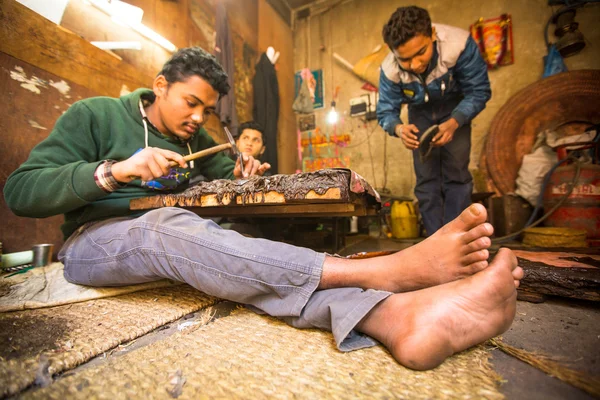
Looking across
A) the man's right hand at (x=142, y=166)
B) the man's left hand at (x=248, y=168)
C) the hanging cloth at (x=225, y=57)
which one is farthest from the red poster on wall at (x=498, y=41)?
the man's right hand at (x=142, y=166)

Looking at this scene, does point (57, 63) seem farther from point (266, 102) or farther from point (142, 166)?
point (266, 102)

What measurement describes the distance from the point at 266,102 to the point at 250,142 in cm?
176

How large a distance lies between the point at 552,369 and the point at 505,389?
177 millimetres

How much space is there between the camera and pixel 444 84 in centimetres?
202

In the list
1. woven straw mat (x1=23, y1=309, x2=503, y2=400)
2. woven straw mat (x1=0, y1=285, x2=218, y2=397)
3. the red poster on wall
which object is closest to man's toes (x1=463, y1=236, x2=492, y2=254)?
woven straw mat (x1=23, y1=309, x2=503, y2=400)

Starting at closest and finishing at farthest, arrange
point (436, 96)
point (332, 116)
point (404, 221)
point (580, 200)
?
1. point (436, 96)
2. point (580, 200)
3. point (404, 221)
4. point (332, 116)

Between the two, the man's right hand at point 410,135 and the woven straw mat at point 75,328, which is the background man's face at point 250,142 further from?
the woven straw mat at point 75,328

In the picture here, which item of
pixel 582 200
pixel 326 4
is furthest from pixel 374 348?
pixel 326 4

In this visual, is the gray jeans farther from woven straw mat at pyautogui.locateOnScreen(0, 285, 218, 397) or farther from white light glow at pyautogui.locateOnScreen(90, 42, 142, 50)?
white light glow at pyautogui.locateOnScreen(90, 42, 142, 50)

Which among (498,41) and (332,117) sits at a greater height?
(498,41)


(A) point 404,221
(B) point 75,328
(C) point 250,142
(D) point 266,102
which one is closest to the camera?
(B) point 75,328

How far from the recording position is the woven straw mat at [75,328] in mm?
626

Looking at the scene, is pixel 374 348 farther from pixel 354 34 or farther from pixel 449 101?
pixel 354 34

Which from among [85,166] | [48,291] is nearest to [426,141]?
[85,166]
